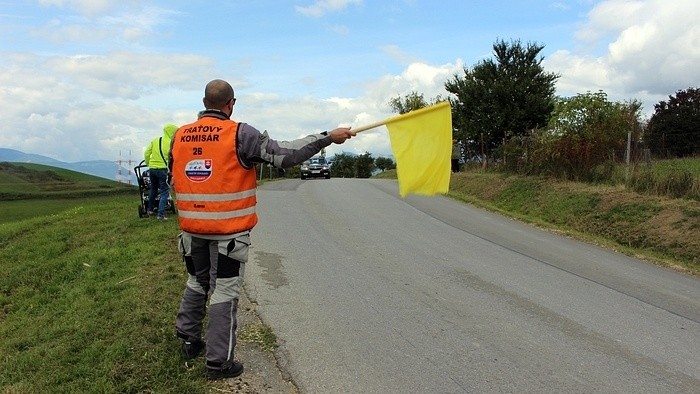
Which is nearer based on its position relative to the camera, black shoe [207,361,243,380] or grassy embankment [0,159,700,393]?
black shoe [207,361,243,380]

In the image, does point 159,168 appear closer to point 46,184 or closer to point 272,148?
point 272,148

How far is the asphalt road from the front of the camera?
4434mm

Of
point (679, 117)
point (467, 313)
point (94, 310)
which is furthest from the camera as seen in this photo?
point (679, 117)

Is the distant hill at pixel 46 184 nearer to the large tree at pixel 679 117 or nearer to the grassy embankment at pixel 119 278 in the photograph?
the grassy embankment at pixel 119 278

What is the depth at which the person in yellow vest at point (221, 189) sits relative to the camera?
4.09 meters

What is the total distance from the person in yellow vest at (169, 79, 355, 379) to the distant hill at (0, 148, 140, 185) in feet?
54.4

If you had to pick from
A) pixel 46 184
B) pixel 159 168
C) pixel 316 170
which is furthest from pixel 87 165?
pixel 159 168

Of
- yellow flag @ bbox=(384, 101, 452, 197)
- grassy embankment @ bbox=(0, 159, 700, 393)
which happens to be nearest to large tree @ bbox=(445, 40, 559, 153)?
grassy embankment @ bbox=(0, 159, 700, 393)

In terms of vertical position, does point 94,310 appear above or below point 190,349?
below

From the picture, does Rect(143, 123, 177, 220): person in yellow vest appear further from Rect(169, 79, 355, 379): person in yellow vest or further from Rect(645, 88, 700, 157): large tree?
Rect(645, 88, 700, 157): large tree

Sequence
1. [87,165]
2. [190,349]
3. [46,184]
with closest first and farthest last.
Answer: [190,349]
[46,184]
[87,165]

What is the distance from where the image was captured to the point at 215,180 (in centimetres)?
409

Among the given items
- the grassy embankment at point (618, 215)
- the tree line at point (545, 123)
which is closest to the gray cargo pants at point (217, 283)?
the grassy embankment at point (618, 215)

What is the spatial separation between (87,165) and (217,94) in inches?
5628
